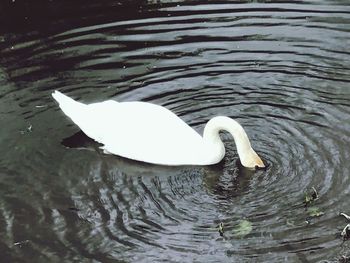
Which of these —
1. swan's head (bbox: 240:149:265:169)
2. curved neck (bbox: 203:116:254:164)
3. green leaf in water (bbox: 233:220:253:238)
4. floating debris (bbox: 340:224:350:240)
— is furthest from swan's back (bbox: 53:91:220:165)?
floating debris (bbox: 340:224:350:240)

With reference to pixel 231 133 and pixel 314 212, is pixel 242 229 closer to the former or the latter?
pixel 314 212

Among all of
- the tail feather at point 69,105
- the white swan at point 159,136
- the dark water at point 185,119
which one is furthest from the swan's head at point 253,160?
the tail feather at point 69,105

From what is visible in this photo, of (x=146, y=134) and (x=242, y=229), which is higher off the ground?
(x=146, y=134)

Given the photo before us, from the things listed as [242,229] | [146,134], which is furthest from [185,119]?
[242,229]

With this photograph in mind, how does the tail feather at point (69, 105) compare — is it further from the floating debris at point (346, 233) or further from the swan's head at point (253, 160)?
the floating debris at point (346, 233)

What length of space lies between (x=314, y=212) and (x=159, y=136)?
2.33 meters

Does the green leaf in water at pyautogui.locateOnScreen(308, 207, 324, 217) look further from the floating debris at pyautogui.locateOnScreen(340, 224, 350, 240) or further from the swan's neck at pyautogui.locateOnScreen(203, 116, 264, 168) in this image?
the swan's neck at pyautogui.locateOnScreen(203, 116, 264, 168)

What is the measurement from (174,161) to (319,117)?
6.97 feet

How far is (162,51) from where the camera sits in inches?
462

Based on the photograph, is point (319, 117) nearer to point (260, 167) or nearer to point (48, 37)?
point (260, 167)

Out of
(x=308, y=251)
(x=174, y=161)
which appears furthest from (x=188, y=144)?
(x=308, y=251)

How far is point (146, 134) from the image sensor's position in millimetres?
8773

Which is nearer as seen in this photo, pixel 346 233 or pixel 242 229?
pixel 346 233

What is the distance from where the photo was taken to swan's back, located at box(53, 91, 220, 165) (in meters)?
8.59
